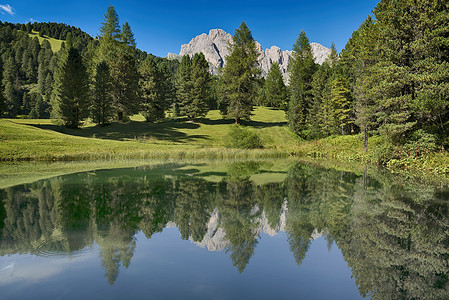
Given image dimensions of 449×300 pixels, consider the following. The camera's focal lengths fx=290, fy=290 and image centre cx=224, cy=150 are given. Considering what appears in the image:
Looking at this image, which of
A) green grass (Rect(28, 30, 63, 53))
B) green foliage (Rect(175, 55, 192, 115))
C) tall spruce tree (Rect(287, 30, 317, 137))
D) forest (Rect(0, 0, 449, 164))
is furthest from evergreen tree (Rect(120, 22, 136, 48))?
green grass (Rect(28, 30, 63, 53))

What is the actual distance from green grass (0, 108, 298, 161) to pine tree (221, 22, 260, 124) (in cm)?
395

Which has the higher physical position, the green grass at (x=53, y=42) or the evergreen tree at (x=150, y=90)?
the green grass at (x=53, y=42)

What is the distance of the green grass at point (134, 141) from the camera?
30875mm

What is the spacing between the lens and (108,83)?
51219 mm

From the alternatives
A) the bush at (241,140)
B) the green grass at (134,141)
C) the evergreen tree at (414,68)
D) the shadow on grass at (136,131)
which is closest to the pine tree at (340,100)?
the green grass at (134,141)

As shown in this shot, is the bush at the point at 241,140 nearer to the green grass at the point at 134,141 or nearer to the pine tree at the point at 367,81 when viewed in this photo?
the green grass at the point at 134,141

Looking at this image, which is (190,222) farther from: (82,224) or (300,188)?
(300,188)

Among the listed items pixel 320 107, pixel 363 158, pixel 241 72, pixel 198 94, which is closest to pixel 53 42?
pixel 198 94

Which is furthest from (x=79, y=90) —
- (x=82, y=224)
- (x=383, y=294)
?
(x=383, y=294)

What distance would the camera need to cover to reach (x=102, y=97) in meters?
50.4

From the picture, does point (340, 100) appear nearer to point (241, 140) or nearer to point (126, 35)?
point (241, 140)

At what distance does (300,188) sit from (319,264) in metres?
9.32

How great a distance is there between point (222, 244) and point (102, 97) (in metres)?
49.4

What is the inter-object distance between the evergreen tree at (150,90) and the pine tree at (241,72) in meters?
13.3
